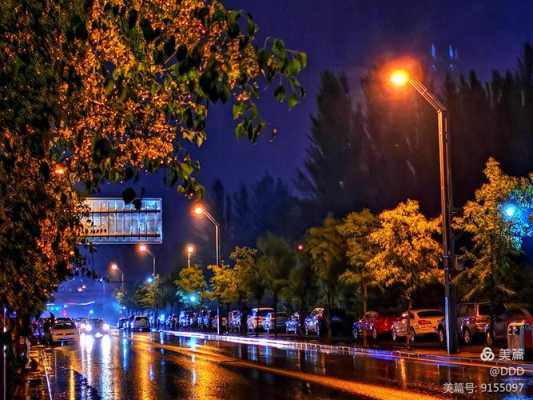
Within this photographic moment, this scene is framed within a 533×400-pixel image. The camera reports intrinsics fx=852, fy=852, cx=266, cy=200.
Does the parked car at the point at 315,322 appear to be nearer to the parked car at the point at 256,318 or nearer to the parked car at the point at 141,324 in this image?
the parked car at the point at 256,318

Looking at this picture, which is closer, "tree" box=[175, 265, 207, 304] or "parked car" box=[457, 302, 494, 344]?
"parked car" box=[457, 302, 494, 344]

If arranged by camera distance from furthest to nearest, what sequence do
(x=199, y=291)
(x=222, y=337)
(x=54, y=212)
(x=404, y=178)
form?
(x=199, y=291), (x=404, y=178), (x=222, y=337), (x=54, y=212)

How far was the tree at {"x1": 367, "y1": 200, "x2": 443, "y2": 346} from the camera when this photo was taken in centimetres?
3225

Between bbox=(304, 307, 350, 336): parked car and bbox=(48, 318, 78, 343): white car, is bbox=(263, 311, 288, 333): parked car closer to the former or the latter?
bbox=(304, 307, 350, 336): parked car

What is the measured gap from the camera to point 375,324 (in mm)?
40375

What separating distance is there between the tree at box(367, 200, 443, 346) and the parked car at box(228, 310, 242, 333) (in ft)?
98.1

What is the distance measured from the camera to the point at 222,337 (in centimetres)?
5241

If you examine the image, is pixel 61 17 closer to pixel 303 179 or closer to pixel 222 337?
pixel 222 337

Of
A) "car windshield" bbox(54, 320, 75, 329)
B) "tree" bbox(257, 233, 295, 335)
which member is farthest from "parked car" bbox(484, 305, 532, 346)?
"car windshield" bbox(54, 320, 75, 329)

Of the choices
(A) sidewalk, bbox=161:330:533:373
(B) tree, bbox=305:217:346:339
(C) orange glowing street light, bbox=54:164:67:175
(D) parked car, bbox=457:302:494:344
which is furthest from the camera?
(B) tree, bbox=305:217:346:339

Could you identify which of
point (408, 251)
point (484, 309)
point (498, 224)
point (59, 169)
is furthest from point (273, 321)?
point (59, 169)

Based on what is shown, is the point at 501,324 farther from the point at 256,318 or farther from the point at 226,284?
the point at 226,284

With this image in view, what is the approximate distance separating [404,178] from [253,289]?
544 inches

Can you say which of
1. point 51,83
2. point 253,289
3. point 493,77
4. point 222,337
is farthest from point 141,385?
point 493,77
